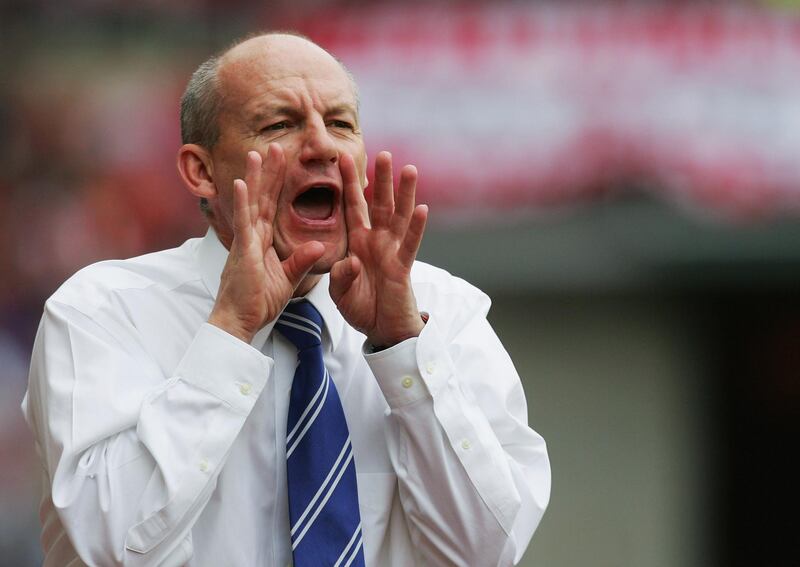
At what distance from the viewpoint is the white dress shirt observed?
8.05 ft

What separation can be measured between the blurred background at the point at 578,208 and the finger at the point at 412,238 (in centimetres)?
513

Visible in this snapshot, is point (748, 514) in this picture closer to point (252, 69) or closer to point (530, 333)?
point (530, 333)

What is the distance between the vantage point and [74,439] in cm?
250

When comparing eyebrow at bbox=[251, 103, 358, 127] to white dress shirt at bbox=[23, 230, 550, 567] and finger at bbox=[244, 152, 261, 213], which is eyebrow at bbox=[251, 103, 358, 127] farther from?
white dress shirt at bbox=[23, 230, 550, 567]

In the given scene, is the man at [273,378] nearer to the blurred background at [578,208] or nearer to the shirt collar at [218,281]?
the shirt collar at [218,281]

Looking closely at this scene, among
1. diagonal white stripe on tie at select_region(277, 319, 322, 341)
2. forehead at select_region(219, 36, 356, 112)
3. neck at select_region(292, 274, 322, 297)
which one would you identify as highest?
forehead at select_region(219, 36, 356, 112)

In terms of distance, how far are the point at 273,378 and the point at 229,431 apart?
265 millimetres

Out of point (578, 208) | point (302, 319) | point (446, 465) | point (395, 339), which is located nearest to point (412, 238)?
point (395, 339)

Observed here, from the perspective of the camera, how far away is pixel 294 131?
2.78m

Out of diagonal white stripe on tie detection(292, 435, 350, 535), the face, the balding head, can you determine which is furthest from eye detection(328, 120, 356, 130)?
diagonal white stripe on tie detection(292, 435, 350, 535)

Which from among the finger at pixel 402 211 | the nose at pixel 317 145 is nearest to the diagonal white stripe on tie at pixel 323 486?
the finger at pixel 402 211

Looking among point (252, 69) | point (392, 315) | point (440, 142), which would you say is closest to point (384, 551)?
point (392, 315)

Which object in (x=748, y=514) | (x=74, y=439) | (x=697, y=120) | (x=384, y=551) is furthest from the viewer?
(x=748, y=514)

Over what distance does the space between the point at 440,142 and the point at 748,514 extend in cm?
265
